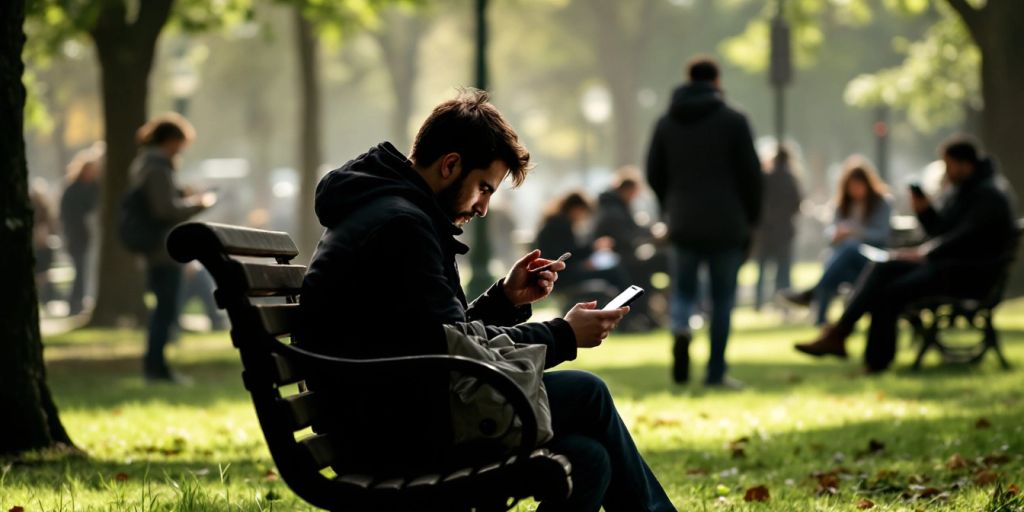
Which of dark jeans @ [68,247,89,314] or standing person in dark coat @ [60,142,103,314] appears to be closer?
standing person in dark coat @ [60,142,103,314]

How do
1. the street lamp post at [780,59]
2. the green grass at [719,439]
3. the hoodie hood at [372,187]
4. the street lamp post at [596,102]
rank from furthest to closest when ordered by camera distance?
the street lamp post at [596,102] → the street lamp post at [780,59] → the green grass at [719,439] → the hoodie hood at [372,187]

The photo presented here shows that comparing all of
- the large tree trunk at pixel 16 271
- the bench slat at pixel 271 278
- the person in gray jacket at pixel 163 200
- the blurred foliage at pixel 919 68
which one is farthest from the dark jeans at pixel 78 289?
the bench slat at pixel 271 278

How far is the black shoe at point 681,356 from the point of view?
10727 millimetres

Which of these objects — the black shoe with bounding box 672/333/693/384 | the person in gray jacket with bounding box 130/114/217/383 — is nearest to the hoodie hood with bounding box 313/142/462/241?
the black shoe with bounding box 672/333/693/384

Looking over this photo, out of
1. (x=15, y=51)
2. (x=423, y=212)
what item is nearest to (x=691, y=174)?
(x=15, y=51)

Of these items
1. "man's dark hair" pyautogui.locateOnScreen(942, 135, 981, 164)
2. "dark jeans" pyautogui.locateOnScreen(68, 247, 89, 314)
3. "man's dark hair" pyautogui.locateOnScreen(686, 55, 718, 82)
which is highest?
"man's dark hair" pyautogui.locateOnScreen(686, 55, 718, 82)

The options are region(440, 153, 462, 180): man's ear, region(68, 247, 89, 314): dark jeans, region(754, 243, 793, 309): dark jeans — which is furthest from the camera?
region(68, 247, 89, 314): dark jeans

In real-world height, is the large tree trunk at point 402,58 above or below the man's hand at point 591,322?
below

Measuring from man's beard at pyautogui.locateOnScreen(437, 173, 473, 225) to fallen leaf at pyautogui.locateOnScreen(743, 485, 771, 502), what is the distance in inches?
84.2

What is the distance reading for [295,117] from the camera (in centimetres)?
5691

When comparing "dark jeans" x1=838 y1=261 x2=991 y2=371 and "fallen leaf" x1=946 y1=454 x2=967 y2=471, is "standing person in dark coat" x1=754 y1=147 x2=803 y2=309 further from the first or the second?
"fallen leaf" x1=946 y1=454 x2=967 y2=471

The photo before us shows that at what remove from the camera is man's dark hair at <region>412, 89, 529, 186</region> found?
13.3 feet

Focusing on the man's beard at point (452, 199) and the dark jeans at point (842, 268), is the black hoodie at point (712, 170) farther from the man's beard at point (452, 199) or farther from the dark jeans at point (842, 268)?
the man's beard at point (452, 199)

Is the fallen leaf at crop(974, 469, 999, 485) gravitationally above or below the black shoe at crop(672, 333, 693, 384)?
above
